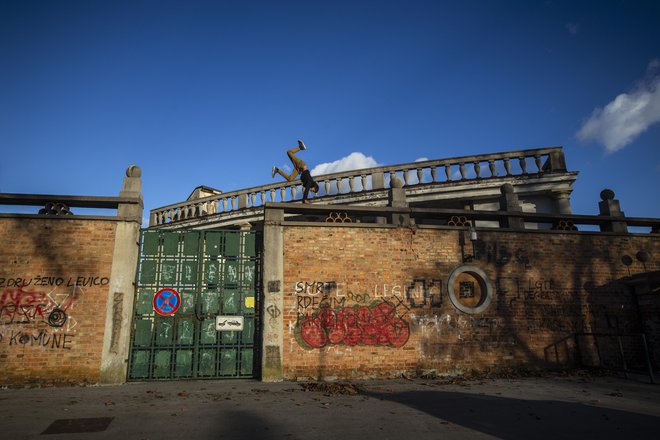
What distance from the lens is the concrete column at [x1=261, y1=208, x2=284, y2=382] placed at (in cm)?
905

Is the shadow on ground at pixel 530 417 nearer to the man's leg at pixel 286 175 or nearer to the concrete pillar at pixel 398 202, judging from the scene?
the concrete pillar at pixel 398 202

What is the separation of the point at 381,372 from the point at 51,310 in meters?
7.50

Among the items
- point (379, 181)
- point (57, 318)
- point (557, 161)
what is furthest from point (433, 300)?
point (57, 318)

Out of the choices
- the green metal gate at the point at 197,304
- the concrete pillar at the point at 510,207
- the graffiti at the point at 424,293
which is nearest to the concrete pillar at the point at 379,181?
the concrete pillar at the point at 510,207

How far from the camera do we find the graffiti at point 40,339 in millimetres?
8578

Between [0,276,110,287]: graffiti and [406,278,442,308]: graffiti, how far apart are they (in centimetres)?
713

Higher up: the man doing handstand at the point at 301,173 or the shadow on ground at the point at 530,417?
the man doing handstand at the point at 301,173

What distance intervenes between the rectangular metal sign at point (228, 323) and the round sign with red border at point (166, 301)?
1016mm

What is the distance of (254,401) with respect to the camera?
707 cm

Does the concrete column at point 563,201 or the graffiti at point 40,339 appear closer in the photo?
the graffiti at point 40,339

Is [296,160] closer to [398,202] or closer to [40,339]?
[398,202]

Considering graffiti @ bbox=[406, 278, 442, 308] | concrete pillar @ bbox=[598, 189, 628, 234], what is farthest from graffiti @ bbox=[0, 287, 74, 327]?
concrete pillar @ bbox=[598, 189, 628, 234]

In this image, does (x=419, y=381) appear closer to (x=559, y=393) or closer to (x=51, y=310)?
(x=559, y=393)

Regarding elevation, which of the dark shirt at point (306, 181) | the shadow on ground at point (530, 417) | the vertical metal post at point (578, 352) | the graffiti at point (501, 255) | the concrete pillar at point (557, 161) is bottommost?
the shadow on ground at point (530, 417)
